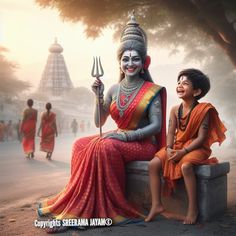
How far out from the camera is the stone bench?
377cm

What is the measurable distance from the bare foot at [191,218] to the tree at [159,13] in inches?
214

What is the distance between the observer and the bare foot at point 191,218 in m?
3.67

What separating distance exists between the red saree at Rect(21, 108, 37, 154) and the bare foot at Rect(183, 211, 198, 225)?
8.55 m

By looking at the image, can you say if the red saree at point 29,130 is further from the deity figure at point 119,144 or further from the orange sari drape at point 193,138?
the orange sari drape at point 193,138

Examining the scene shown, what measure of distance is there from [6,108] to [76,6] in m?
24.1

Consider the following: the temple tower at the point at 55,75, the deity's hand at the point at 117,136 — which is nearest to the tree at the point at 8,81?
the temple tower at the point at 55,75

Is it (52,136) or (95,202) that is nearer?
(95,202)

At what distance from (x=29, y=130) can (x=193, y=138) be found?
8601mm

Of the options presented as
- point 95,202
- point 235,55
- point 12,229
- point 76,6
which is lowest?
point 12,229

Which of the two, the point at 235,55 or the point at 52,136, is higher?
the point at 235,55

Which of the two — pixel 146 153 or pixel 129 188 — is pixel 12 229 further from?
pixel 146 153

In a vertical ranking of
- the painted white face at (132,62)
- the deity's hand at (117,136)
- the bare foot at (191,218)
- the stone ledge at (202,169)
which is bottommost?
the bare foot at (191,218)

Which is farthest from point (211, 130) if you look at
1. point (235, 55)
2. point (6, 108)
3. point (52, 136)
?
point (6, 108)

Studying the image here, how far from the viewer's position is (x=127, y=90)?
4.51m
